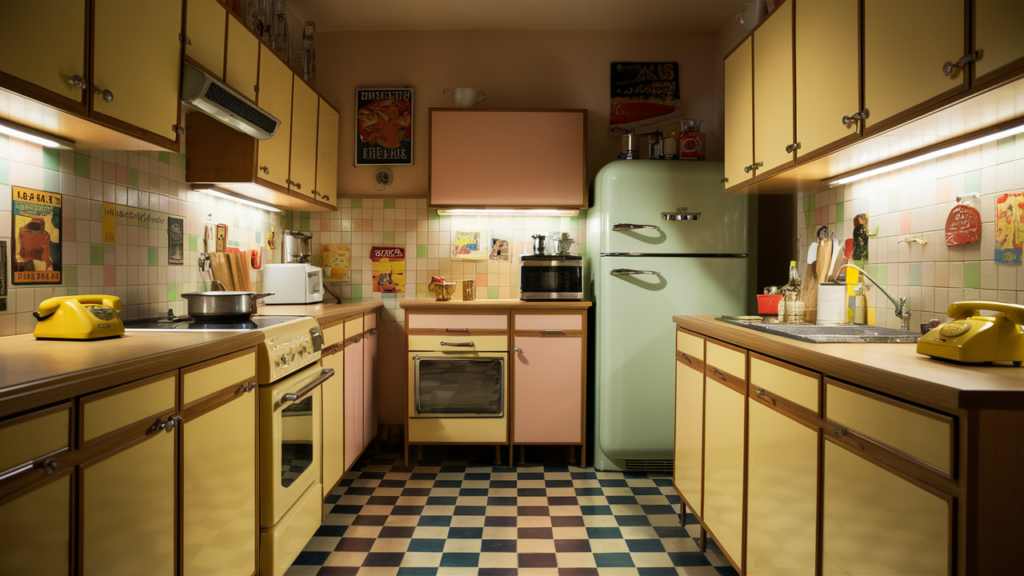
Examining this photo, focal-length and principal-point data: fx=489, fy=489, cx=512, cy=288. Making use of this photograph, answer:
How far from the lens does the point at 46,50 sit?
3.90 ft

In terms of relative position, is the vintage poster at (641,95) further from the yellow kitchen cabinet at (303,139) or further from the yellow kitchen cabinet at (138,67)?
the yellow kitchen cabinet at (138,67)

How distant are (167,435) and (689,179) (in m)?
2.63

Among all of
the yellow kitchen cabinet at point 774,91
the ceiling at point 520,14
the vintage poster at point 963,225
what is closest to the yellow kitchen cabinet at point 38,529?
the yellow kitchen cabinet at point 774,91

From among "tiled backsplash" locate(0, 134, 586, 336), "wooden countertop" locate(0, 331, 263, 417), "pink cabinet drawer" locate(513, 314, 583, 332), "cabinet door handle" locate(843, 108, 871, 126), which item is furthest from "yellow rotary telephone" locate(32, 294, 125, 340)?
"cabinet door handle" locate(843, 108, 871, 126)

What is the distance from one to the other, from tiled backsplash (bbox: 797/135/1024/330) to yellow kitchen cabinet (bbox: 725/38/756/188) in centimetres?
41

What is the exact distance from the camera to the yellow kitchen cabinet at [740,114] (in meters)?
2.08

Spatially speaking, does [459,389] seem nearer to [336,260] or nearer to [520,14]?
[336,260]

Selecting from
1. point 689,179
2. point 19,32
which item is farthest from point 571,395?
point 19,32

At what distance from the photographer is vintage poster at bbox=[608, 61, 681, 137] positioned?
3396 mm

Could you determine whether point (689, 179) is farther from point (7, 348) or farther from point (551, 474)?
point (7, 348)

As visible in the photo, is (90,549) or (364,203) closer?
(90,549)

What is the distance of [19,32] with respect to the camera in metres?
1.12

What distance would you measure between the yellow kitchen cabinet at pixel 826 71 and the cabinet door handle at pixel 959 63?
298 mm

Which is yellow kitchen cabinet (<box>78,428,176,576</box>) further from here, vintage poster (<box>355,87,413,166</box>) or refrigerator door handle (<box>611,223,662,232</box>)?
vintage poster (<box>355,87,413,166</box>)
